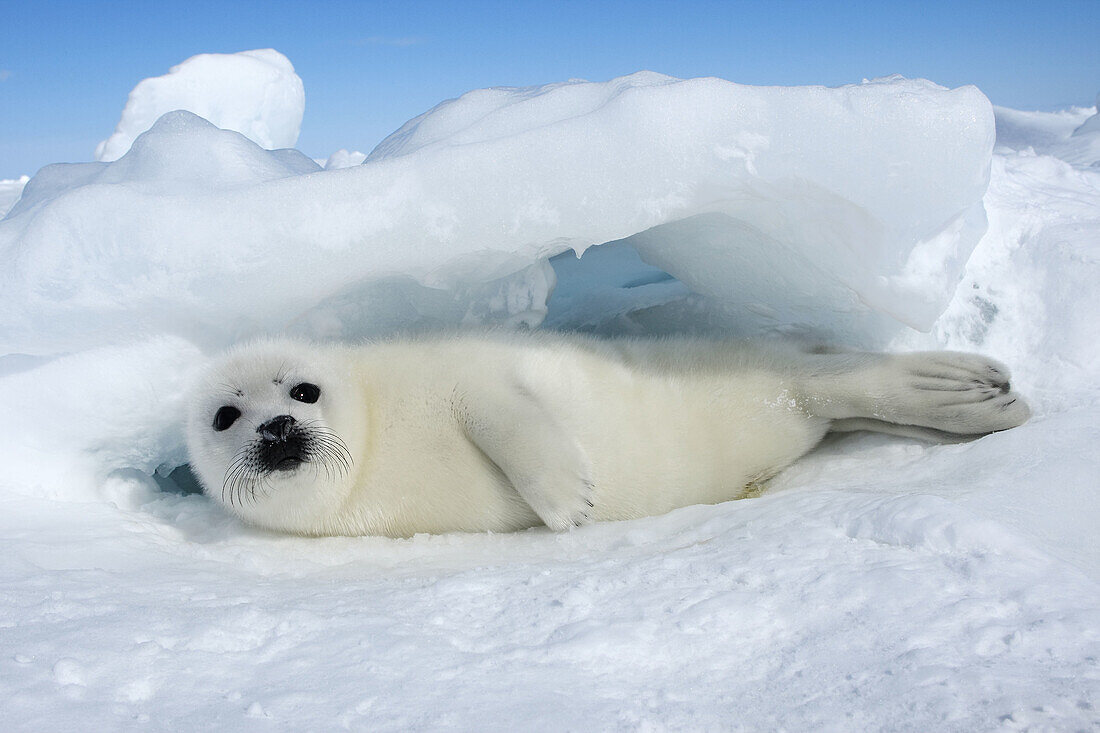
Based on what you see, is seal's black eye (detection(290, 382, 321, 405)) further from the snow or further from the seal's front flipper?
the snow

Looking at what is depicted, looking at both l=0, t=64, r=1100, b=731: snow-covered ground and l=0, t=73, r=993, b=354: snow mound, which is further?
l=0, t=73, r=993, b=354: snow mound

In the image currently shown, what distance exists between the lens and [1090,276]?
9.16 feet

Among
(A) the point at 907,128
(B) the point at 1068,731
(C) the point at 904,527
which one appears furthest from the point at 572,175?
(B) the point at 1068,731

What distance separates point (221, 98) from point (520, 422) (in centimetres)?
1092

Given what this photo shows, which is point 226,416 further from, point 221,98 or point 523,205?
point 221,98

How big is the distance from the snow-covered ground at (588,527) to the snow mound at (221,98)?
27.8 ft

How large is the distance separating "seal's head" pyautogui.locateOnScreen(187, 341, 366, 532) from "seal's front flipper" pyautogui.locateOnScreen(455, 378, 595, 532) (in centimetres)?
39

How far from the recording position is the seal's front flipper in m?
2.09

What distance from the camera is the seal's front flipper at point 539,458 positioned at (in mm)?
2088

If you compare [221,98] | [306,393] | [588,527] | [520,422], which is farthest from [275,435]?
[221,98]

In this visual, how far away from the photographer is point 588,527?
217 cm

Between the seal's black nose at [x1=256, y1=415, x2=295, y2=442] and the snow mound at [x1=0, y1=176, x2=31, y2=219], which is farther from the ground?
the snow mound at [x1=0, y1=176, x2=31, y2=219]

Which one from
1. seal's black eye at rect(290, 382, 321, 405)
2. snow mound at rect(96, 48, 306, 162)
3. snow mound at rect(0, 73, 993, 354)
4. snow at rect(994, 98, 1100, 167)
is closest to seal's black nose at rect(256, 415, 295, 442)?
seal's black eye at rect(290, 382, 321, 405)

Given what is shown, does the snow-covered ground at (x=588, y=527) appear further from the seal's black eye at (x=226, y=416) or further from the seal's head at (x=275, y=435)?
the seal's black eye at (x=226, y=416)
